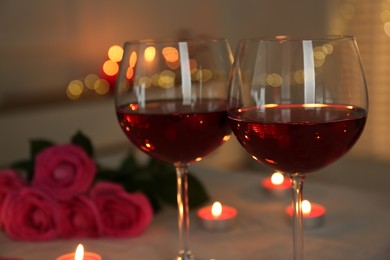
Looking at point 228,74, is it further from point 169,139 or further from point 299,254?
point 299,254

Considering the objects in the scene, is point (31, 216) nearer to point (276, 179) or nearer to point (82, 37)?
point (276, 179)

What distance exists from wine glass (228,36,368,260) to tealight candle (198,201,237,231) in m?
0.21

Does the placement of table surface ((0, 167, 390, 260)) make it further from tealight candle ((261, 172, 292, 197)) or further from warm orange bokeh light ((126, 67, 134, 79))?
warm orange bokeh light ((126, 67, 134, 79))

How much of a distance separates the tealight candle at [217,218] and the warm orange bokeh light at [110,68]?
2.35 m

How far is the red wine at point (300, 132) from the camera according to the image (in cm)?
67

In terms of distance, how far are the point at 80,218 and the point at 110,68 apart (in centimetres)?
244

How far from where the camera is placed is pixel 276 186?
42.3 inches

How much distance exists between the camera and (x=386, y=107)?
11.7 ft

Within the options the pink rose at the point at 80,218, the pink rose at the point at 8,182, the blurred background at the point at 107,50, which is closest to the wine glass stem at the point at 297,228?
the pink rose at the point at 80,218

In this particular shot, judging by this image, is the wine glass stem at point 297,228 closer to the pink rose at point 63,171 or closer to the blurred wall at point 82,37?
the pink rose at point 63,171

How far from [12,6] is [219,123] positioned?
2367mm

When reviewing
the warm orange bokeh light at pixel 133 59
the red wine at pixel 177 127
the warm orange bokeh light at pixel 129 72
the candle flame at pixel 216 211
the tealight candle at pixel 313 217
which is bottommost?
the tealight candle at pixel 313 217

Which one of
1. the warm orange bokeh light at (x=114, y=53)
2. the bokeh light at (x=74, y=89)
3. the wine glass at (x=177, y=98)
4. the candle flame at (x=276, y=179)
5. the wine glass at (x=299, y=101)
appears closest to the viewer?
the wine glass at (x=299, y=101)

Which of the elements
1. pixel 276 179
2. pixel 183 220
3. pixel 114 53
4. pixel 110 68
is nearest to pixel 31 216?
pixel 183 220
